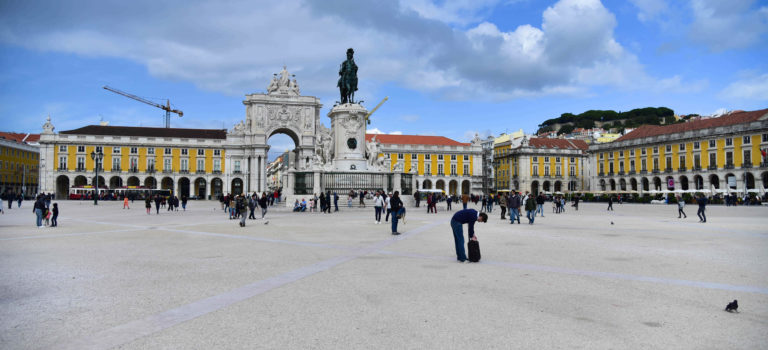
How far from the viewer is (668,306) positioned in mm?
5086

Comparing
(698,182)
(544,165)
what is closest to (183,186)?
(544,165)

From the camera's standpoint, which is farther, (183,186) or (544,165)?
(544,165)

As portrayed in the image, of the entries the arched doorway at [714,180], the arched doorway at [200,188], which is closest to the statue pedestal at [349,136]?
the arched doorway at [714,180]

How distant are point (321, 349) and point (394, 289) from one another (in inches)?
87.6

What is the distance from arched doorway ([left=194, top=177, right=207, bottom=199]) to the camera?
80.6 meters

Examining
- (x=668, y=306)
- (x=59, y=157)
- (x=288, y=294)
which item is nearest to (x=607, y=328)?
(x=668, y=306)

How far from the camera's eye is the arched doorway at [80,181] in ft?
246

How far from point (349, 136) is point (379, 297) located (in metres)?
22.0

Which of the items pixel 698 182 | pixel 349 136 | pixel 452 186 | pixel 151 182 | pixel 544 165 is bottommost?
pixel 698 182

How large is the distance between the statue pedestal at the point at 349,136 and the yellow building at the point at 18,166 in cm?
6241

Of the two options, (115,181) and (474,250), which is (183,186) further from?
Answer: (474,250)

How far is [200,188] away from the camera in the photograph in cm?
8200

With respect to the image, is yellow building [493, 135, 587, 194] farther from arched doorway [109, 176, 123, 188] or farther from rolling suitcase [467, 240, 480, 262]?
rolling suitcase [467, 240, 480, 262]

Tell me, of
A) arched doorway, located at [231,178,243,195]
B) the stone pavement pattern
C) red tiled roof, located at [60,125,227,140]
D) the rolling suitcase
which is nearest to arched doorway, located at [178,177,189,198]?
red tiled roof, located at [60,125,227,140]
